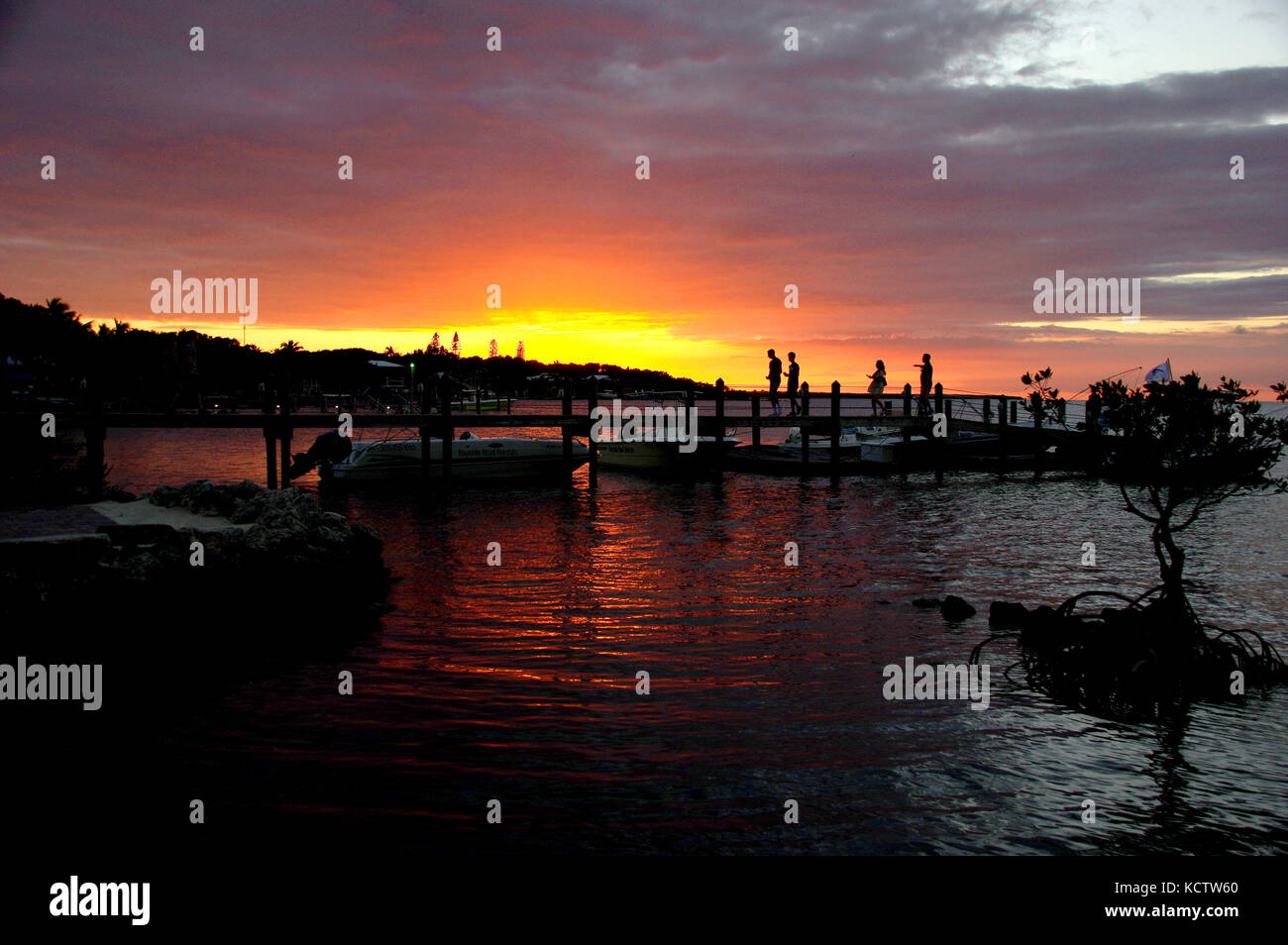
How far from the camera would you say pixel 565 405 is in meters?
34.8

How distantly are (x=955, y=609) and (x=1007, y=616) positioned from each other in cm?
109

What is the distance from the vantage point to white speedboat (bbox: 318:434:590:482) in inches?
1312

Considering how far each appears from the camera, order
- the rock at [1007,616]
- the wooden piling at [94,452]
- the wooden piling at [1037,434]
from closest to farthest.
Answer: the wooden piling at [1037,434]
the rock at [1007,616]
the wooden piling at [94,452]

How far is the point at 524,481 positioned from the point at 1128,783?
30.2 metres

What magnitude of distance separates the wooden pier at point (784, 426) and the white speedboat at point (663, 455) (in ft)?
1.76

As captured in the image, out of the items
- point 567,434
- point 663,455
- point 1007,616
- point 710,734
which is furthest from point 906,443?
point 710,734

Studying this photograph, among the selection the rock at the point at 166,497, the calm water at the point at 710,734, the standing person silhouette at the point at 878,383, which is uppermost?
Answer: the standing person silhouette at the point at 878,383

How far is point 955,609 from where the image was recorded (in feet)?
42.7

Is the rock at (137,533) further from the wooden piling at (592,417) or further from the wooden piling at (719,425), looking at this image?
the wooden piling at (719,425)

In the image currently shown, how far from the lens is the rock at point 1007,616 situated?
1191 cm

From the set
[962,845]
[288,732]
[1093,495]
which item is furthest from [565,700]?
[1093,495]

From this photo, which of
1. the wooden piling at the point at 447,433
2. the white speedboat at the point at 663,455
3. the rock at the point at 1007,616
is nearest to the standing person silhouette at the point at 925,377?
the white speedboat at the point at 663,455
